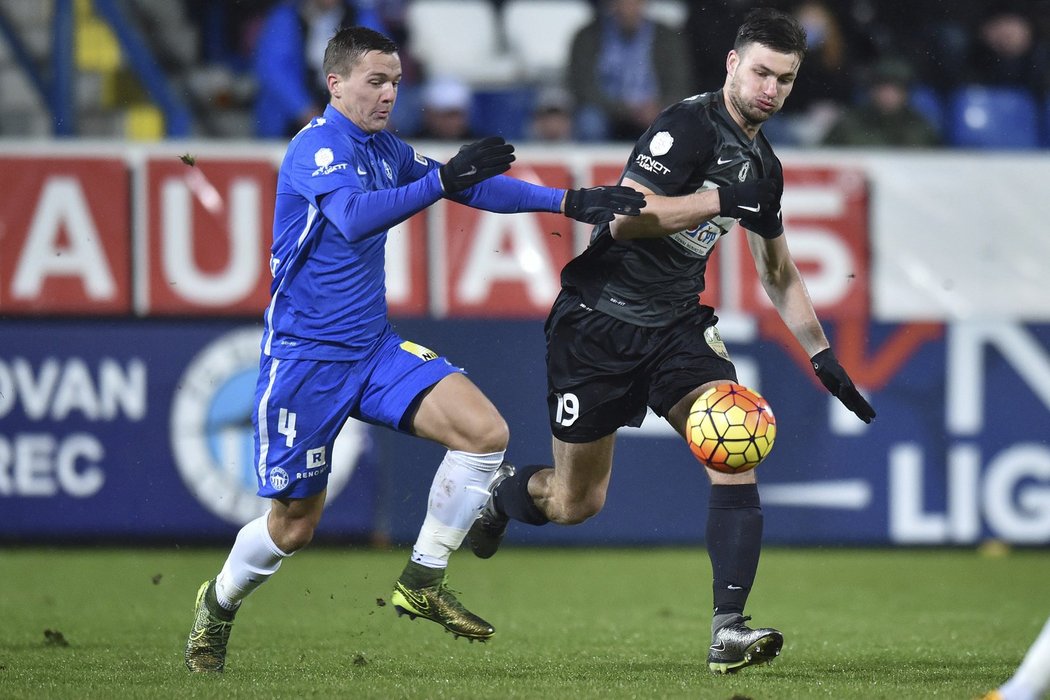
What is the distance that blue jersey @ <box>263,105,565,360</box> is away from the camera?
577 cm

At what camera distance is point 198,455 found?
32.0 ft

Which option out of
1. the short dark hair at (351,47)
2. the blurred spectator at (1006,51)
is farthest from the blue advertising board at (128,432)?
the blurred spectator at (1006,51)

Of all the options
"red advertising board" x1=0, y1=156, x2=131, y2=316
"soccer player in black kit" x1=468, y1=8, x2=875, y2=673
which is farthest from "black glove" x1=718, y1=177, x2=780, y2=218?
"red advertising board" x1=0, y1=156, x2=131, y2=316

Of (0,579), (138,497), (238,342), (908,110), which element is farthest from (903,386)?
(0,579)

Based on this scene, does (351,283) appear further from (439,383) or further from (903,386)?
(903,386)

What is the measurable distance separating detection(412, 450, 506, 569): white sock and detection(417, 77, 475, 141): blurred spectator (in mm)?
4802

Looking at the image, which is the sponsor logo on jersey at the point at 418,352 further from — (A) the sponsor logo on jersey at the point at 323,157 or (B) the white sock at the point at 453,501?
(A) the sponsor logo on jersey at the point at 323,157

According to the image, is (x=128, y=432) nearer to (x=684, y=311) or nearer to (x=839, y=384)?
(x=684, y=311)

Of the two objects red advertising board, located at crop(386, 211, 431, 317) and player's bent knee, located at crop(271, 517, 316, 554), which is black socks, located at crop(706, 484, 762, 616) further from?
red advertising board, located at crop(386, 211, 431, 317)

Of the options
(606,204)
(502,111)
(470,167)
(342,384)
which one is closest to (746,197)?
(606,204)

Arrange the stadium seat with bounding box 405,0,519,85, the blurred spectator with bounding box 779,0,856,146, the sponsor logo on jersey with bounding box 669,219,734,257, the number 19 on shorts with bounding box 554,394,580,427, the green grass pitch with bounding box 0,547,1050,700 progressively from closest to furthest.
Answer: the green grass pitch with bounding box 0,547,1050,700, the sponsor logo on jersey with bounding box 669,219,734,257, the number 19 on shorts with bounding box 554,394,580,427, the blurred spectator with bounding box 779,0,856,146, the stadium seat with bounding box 405,0,519,85

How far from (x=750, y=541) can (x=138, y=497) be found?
5117mm

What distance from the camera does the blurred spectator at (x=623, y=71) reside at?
10.7 m

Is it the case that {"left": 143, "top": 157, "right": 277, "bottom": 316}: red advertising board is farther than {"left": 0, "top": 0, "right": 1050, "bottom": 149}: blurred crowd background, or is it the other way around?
{"left": 0, "top": 0, "right": 1050, "bottom": 149}: blurred crowd background
